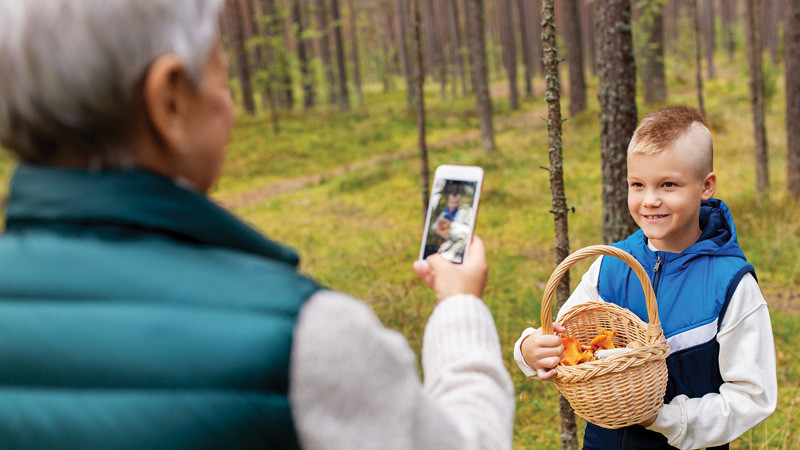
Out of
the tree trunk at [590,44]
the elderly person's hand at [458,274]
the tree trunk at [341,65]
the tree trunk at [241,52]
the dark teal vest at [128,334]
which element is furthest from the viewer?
the tree trunk at [590,44]

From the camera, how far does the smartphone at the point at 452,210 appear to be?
1.68 m

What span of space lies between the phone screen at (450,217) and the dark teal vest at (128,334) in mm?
773

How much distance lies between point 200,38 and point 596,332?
2.02m

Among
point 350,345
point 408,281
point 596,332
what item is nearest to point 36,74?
point 350,345

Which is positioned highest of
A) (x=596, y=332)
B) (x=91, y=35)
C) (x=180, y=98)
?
(x=91, y=35)

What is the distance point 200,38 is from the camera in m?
1.02

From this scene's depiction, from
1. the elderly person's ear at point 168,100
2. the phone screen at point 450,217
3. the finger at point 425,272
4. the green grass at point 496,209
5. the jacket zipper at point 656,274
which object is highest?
the elderly person's ear at point 168,100

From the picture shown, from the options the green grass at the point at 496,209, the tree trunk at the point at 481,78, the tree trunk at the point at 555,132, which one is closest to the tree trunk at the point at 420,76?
the green grass at the point at 496,209

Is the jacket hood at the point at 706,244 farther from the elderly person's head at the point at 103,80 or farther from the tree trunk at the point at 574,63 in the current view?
the tree trunk at the point at 574,63

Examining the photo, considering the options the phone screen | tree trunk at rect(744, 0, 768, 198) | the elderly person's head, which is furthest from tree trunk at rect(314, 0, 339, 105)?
the elderly person's head

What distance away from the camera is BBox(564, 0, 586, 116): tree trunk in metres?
16.6

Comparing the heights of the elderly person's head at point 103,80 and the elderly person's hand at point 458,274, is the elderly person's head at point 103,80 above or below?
above

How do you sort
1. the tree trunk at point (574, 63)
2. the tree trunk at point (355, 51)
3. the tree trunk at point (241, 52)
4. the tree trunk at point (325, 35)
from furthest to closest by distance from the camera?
the tree trunk at point (355, 51) < the tree trunk at point (325, 35) < the tree trunk at point (241, 52) < the tree trunk at point (574, 63)

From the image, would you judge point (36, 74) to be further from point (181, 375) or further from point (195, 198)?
point (181, 375)
